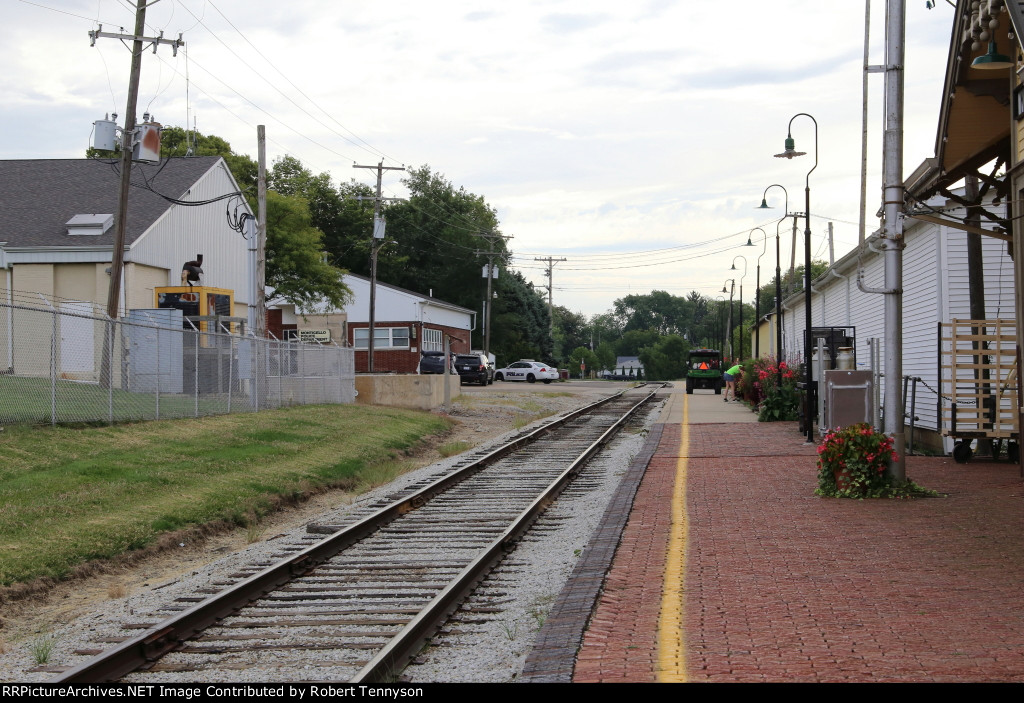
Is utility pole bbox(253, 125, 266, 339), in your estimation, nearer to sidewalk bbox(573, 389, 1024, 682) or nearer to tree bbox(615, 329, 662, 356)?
sidewalk bbox(573, 389, 1024, 682)

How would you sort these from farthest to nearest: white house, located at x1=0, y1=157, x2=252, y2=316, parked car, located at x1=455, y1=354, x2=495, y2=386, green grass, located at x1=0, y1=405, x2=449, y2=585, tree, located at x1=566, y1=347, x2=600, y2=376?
tree, located at x1=566, y1=347, x2=600, y2=376 → parked car, located at x1=455, y1=354, x2=495, y2=386 → white house, located at x1=0, y1=157, x2=252, y2=316 → green grass, located at x1=0, y1=405, x2=449, y2=585

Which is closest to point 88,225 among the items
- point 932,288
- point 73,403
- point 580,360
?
point 73,403

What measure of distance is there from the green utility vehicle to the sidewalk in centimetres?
4011

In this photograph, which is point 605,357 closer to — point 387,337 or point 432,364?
point 387,337

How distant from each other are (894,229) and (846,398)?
3232 millimetres

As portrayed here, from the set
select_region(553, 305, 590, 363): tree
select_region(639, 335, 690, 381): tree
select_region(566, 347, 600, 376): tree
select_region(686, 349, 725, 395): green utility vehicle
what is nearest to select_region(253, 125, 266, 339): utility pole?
select_region(686, 349, 725, 395): green utility vehicle

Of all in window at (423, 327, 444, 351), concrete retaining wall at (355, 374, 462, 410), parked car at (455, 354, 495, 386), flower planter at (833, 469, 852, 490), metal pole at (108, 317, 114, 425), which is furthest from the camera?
window at (423, 327, 444, 351)

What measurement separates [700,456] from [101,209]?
23.0 m

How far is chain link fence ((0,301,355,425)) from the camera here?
15797 millimetres

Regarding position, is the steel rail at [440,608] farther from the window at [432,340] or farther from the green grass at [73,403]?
the window at [432,340]

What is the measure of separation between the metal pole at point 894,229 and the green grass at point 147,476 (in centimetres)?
826

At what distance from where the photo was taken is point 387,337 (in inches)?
2493

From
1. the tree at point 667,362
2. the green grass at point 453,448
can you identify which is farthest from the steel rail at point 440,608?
the tree at point 667,362

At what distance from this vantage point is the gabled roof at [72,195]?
101 feet
